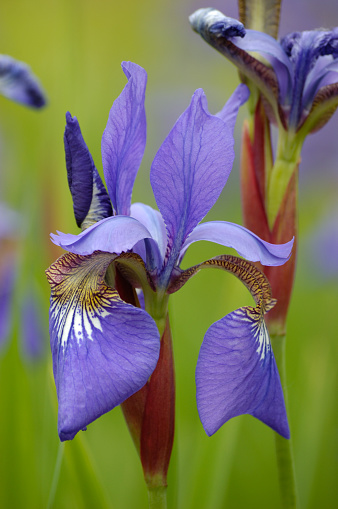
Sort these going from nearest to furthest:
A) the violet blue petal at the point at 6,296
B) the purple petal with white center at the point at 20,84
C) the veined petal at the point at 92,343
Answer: the veined petal at the point at 92,343
the purple petal with white center at the point at 20,84
the violet blue petal at the point at 6,296

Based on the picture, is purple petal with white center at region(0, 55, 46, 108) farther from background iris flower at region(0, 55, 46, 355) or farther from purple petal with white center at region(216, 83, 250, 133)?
purple petal with white center at region(216, 83, 250, 133)

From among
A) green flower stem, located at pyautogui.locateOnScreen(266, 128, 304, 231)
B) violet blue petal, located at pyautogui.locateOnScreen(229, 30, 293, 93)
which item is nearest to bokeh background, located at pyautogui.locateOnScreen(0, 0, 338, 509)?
green flower stem, located at pyautogui.locateOnScreen(266, 128, 304, 231)

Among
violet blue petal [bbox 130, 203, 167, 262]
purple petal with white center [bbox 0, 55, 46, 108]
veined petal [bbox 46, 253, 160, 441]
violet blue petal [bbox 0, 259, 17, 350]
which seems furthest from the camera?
violet blue petal [bbox 0, 259, 17, 350]

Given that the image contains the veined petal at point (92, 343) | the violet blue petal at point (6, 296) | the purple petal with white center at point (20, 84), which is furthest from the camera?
the violet blue petal at point (6, 296)

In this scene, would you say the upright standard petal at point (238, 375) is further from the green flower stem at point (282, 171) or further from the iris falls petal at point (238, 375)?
the green flower stem at point (282, 171)

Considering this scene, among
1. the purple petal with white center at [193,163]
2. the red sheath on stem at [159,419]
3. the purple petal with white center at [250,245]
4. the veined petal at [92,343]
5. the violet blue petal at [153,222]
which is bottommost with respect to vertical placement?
the red sheath on stem at [159,419]

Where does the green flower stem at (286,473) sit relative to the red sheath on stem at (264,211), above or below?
below

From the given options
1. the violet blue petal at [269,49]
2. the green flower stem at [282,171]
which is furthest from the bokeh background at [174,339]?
the violet blue petal at [269,49]
